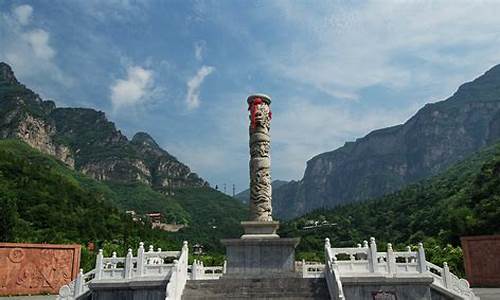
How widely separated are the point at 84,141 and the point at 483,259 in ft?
359

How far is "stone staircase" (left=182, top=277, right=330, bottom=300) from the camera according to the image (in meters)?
11.3

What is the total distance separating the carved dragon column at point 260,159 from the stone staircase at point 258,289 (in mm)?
3305

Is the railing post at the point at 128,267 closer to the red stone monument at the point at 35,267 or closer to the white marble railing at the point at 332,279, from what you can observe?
the white marble railing at the point at 332,279

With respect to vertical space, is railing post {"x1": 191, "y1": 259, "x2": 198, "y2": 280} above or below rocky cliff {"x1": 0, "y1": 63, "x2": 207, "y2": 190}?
below

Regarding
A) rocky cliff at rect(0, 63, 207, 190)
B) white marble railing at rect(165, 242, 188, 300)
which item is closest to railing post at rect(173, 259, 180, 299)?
white marble railing at rect(165, 242, 188, 300)

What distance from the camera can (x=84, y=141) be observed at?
113688 mm

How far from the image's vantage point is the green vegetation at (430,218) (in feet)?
92.5

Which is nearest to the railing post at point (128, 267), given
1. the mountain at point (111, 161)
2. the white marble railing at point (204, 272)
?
the white marble railing at point (204, 272)

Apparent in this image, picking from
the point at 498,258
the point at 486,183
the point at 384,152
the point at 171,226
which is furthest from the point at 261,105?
the point at 384,152

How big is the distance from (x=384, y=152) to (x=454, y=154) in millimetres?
27832

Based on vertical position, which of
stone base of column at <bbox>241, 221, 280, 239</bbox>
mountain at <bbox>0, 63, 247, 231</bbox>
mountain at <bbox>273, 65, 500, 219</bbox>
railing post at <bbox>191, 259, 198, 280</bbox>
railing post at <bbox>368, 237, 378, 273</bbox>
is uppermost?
mountain at <bbox>273, 65, 500, 219</bbox>

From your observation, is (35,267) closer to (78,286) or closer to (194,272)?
(78,286)

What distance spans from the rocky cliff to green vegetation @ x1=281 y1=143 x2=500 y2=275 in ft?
164

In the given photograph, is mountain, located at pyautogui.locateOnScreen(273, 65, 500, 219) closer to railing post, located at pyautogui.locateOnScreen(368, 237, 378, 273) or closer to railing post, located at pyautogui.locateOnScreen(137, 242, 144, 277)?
railing post, located at pyautogui.locateOnScreen(368, 237, 378, 273)
